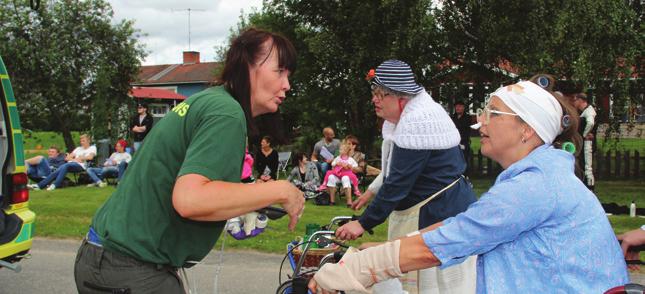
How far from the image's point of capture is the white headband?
2197mm

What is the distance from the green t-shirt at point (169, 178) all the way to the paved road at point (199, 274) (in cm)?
393

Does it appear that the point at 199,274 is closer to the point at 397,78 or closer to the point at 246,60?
the point at 397,78

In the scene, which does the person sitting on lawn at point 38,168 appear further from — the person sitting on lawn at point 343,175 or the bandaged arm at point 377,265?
the bandaged arm at point 377,265

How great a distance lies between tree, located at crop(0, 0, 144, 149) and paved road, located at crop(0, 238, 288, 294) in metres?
16.4

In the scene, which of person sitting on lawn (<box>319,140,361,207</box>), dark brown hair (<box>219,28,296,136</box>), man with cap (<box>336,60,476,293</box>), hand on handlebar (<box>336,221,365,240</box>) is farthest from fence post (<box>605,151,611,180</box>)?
dark brown hair (<box>219,28,296,136</box>)

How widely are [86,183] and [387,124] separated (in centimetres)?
1389

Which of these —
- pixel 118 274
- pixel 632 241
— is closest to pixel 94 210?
pixel 118 274

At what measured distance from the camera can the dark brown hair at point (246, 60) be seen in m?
2.36

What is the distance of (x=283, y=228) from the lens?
8.66 metres

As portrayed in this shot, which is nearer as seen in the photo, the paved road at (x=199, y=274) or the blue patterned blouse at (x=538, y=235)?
the blue patterned blouse at (x=538, y=235)

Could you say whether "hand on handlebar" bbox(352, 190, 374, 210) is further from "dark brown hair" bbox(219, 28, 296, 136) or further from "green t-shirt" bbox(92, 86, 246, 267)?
"green t-shirt" bbox(92, 86, 246, 267)

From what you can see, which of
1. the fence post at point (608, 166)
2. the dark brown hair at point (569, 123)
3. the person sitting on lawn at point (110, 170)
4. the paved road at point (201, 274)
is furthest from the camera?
the fence post at point (608, 166)

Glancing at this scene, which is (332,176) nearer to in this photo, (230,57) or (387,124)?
(387,124)

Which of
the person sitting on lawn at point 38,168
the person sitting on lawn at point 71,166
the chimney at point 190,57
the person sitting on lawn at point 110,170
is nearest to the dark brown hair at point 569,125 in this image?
the person sitting on lawn at point 110,170
